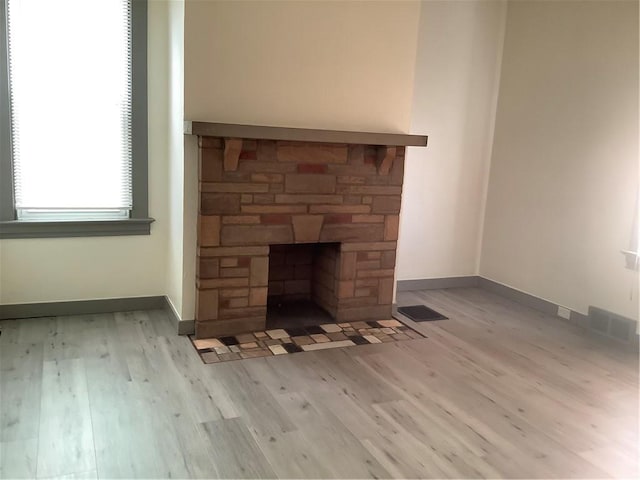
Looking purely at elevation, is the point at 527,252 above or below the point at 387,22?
below

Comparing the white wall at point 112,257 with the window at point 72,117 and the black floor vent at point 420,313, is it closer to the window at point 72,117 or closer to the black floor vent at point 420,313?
the window at point 72,117

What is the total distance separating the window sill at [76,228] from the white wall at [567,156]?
3.01 m

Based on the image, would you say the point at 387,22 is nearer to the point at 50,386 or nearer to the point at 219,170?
the point at 219,170

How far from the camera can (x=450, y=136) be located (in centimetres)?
478

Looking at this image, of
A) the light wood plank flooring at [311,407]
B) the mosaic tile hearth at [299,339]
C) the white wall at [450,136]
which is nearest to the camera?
the light wood plank flooring at [311,407]

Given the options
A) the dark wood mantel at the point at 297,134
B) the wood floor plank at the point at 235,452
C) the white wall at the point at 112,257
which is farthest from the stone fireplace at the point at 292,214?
the wood floor plank at the point at 235,452

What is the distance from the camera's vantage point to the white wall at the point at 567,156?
12.5 feet

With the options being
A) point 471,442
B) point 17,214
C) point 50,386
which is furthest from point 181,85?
point 471,442

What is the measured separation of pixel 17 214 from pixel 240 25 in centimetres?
191

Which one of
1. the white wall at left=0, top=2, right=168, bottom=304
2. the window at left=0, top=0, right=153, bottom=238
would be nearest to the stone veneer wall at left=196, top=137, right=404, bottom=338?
the white wall at left=0, top=2, right=168, bottom=304

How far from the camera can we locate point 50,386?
277 cm

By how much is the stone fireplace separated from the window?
82 cm

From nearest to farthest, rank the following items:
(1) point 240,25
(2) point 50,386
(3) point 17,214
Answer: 1. (2) point 50,386
2. (1) point 240,25
3. (3) point 17,214

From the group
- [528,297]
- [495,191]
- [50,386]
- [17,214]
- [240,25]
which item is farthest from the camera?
[495,191]
